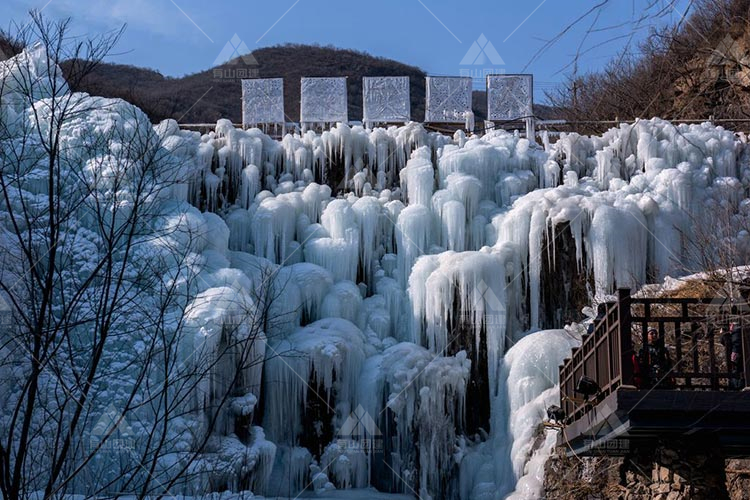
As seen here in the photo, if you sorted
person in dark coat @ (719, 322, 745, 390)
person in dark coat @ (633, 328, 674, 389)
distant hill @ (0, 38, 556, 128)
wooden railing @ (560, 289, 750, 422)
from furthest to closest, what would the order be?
distant hill @ (0, 38, 556, 128)
person in dark coat @ (633, 328, 674, 389)
person in dark coat @ (719, 322, 745, 390)
wooden railing @ (560, 289, 750, 422)

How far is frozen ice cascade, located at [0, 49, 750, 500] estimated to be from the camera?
480 inches

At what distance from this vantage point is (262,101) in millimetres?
18719

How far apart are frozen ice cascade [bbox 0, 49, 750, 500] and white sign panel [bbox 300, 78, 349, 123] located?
1698 mm

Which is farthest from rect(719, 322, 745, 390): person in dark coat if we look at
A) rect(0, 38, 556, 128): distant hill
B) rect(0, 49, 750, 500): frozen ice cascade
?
rect(0, 38, 556, 128): distant hill

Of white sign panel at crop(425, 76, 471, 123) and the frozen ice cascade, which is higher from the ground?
white sign panel at crop(425, 76, 471, 123)

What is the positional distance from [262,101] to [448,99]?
332cm

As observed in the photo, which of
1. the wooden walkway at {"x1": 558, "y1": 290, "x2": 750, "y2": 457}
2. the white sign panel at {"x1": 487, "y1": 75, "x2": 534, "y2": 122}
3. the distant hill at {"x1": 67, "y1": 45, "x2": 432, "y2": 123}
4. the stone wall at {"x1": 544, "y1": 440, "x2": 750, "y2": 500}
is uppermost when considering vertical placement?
the distant hill at {"x1": 67, "y1": 45, "x2": 432, "y2": 123}

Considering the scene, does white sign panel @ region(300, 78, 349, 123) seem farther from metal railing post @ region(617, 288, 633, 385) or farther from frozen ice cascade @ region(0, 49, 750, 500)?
metal railing post @ region(617, 288, 633, 385)

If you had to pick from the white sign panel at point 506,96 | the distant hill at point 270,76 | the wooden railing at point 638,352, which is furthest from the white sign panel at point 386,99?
the distant hill at point 270,76

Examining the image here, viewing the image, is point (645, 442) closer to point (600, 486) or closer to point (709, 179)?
point (600, 486)

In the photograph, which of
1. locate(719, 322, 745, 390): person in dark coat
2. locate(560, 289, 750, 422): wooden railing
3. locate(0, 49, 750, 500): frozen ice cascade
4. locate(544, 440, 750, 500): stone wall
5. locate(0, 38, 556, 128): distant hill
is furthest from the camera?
locate(0, 38, 556, 128): distant hill

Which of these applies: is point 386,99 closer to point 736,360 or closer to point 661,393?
point 736,360

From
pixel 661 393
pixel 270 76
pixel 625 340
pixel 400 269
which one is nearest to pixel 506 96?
pixel 400 269

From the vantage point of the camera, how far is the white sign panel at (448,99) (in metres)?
18.6
